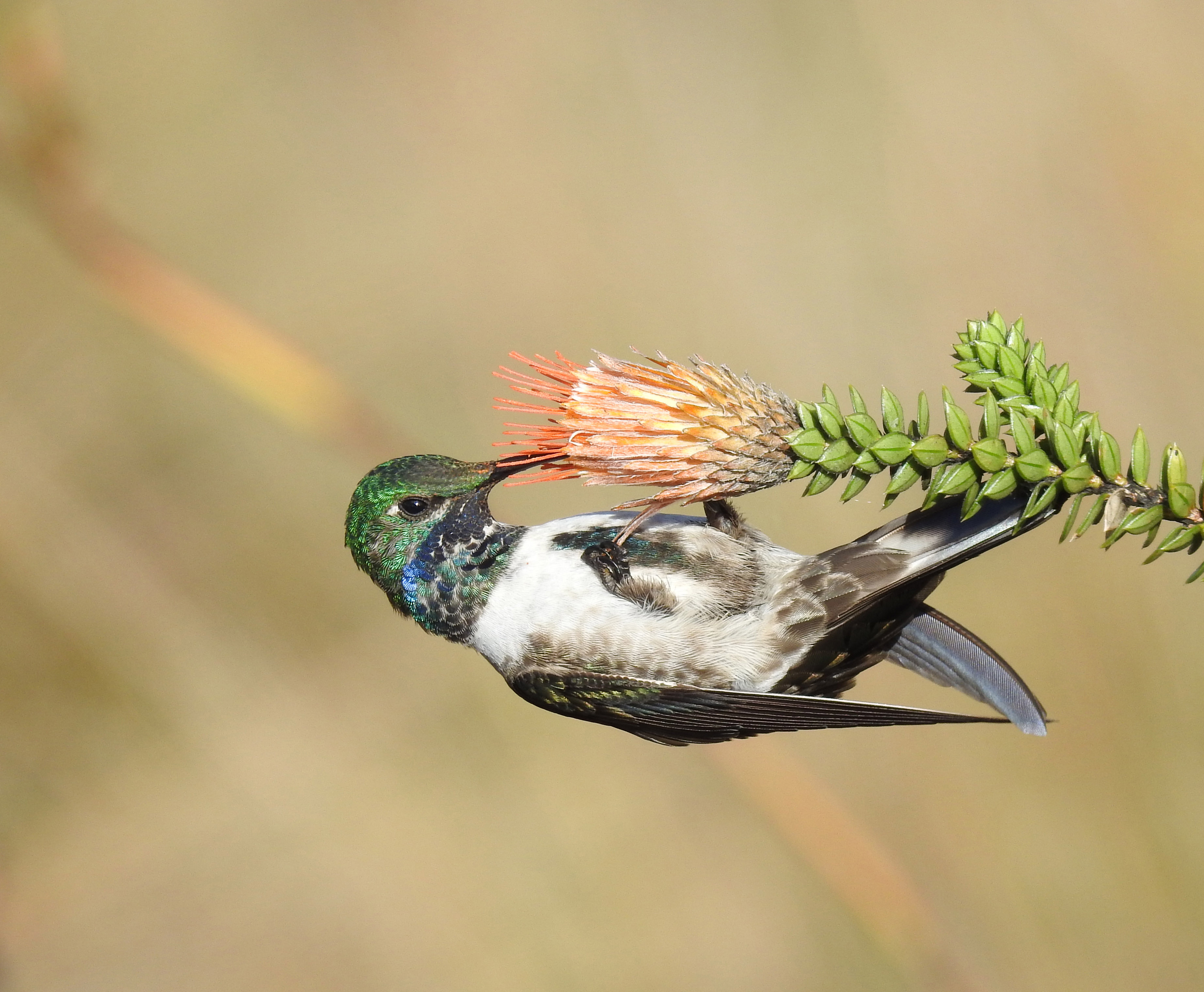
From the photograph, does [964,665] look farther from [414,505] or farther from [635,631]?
[414,505]

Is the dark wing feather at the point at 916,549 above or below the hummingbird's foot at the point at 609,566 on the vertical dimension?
above

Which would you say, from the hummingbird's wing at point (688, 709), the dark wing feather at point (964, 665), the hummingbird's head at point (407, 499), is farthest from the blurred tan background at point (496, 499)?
the hummingbird's wing at point (688, 709)

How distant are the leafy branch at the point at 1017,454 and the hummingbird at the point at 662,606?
681 mm

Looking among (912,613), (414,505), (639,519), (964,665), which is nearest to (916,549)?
(912,613)

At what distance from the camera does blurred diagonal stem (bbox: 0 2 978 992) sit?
10.3 ft

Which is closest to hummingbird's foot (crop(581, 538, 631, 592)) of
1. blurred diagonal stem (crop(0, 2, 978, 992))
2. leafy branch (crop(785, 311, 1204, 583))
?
leafy branch (crop(785, 311, 1204, 583))

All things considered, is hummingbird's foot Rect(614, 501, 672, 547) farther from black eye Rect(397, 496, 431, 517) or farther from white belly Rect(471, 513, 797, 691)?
black eye Rect(397, 496, 431, 517)

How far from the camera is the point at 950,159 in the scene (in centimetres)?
469

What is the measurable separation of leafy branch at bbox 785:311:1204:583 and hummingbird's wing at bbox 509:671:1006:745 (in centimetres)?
58

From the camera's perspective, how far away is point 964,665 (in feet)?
7.66

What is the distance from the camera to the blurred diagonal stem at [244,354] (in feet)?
10.3

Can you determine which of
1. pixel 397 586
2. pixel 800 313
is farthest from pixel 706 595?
pixel 800 313

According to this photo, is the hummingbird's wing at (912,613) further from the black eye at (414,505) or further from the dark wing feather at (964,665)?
the black eye at (414,505)

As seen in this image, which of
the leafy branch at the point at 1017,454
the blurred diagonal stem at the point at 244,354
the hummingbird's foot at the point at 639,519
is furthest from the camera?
the blurred diagonal stem at the point at 244,354
